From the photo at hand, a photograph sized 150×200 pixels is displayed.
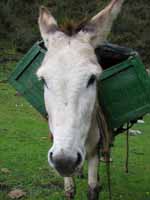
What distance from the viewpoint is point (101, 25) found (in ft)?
14.1

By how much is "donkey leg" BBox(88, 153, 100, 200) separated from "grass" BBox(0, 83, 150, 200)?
82 centimetres

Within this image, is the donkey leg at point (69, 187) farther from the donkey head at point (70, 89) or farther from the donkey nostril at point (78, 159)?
the donkey nostril at point (78, 159)

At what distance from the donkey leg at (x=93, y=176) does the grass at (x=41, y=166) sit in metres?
0.82

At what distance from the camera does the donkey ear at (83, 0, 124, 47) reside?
4.29 meters

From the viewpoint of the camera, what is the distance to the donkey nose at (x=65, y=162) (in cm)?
342

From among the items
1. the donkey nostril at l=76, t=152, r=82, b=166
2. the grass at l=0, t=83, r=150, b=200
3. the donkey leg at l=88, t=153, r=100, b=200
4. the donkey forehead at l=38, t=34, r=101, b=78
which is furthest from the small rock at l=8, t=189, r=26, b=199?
the donkey nostril at l=76, t=152, r=82, b=166

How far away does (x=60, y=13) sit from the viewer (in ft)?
78.2

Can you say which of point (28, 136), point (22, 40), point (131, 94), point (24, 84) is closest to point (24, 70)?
point (24, 84)

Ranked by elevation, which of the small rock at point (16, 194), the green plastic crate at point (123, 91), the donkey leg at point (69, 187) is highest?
the green plastic crate at point (123, 91)

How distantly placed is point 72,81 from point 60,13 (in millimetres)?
20533

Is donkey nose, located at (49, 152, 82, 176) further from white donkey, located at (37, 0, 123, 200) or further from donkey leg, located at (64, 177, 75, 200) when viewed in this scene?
donkey leg, located at (64, 177, 75, 200)

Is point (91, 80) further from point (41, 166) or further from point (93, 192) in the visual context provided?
point (41, 166)

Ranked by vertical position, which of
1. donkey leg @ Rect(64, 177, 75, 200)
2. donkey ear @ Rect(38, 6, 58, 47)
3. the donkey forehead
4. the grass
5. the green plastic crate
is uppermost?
donkey ear @ Rect(38, 6, 58, 47)

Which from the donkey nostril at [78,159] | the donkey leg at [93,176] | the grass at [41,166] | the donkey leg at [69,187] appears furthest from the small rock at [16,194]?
the donkey nostril at [78,159]
